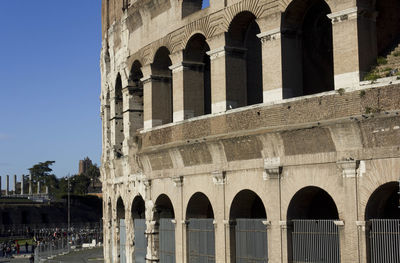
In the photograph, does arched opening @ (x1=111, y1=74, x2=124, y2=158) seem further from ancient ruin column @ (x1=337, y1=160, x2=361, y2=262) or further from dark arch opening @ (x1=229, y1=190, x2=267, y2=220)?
ancient ruin column @ (x1=337, y1=160, x2=361, y2=262)

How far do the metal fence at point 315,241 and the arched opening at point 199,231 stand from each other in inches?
121

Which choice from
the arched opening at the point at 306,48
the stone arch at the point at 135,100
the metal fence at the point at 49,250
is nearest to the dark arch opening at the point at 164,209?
the stone arch at the point at 135,100

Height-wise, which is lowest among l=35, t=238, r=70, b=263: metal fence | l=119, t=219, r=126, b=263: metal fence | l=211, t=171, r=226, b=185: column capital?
l=35, t=238, r=70, b=263: metal fence

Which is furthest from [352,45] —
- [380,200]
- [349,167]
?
[380,200]

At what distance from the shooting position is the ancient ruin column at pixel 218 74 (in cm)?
1608

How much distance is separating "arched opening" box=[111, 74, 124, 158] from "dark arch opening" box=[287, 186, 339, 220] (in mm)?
9237

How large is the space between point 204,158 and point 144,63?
4.58 meters

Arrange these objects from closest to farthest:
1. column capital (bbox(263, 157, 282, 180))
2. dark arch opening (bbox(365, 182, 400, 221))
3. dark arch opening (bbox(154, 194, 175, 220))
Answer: dark arch opening (bbox(365, 182, 400, 221))
column capital (bbox(263, 157, 282, 180))
dark arch opening (bbox(154, 194, 175, 220))

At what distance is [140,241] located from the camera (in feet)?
67.1

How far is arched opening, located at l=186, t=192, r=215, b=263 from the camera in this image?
16688 mm

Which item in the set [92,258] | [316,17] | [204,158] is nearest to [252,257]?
[204,158]

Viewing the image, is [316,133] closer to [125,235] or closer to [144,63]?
[144,63]

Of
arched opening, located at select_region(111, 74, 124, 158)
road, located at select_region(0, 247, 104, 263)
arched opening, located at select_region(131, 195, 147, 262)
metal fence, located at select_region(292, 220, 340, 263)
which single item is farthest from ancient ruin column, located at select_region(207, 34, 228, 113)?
road, located at select_region(0, 247, 104, 263)

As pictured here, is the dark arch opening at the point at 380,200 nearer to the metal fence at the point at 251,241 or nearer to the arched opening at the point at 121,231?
the metal fence at the point at 251,241
